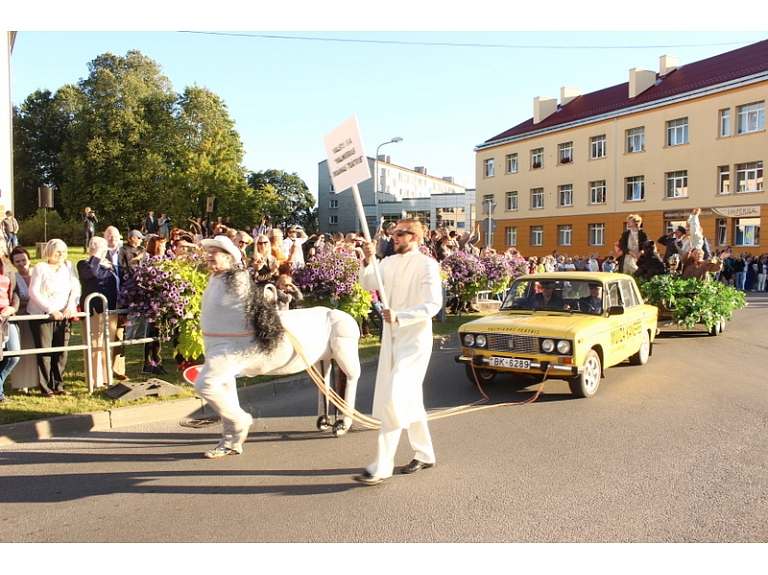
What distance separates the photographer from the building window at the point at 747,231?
35844mm

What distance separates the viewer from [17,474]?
5648 mm

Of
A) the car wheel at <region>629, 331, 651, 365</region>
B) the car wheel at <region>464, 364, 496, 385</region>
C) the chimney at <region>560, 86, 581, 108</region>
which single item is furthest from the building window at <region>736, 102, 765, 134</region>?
the car wheel at <region>464, 364, 496, 385</region>

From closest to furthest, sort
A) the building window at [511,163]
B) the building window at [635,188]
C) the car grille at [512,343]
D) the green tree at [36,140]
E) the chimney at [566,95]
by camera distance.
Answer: the car grille at [512,343], the building window at [635,188], the chimney at [566,95], the building window at [511,163], the green tree at [36,140]

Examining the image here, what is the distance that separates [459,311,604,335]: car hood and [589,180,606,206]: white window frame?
129ft

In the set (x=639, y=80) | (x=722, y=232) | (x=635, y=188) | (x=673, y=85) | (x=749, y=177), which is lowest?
(x=722, y=232)

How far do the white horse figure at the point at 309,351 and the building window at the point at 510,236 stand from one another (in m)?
48.6

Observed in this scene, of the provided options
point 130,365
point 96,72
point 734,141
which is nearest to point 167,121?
point 96,72

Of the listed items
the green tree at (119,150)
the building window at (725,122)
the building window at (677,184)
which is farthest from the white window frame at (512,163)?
the green tree at (119,150)

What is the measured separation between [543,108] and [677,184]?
1565 cm

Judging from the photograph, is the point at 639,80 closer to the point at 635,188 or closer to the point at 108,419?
the point at 635,188

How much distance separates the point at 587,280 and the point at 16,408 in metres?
7.65

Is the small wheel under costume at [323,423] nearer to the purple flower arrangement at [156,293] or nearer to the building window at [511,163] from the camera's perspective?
the purple flower arrangement at [156,293]

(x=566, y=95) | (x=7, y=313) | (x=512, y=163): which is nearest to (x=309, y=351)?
(x=7, y=313)

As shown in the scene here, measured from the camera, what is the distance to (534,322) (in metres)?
8.79
